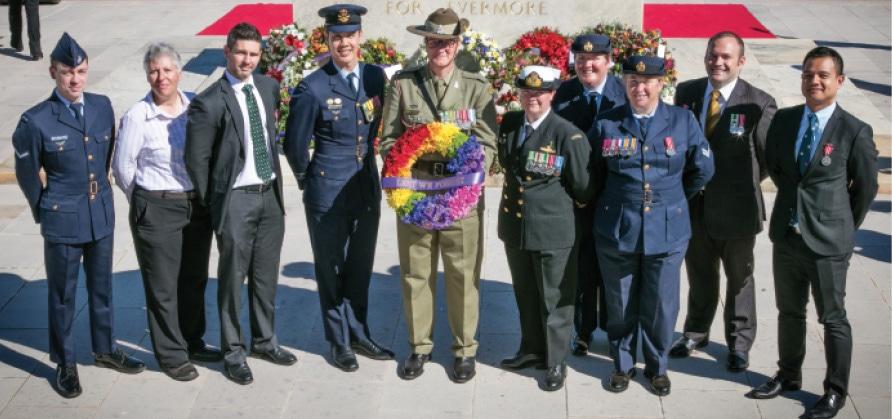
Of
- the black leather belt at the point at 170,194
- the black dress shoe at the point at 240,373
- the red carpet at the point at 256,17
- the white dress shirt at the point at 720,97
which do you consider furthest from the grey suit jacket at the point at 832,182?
the red carpet at the point at 256,17

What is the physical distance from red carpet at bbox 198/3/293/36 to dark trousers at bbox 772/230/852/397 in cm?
1121

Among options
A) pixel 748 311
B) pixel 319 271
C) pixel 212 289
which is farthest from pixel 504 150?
pixel 212 289

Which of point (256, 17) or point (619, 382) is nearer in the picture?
point (619, 382)

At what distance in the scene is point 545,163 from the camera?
21.1ft

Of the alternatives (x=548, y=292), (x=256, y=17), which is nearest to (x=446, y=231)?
(x=548, y=292)

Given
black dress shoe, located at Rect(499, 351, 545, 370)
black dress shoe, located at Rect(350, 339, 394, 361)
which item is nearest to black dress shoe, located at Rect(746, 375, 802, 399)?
black dress shoe, located at Rect(499, 351, 545, 370)

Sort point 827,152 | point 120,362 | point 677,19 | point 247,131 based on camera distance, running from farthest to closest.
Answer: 1. point 677,19
2. point 120,362
3. point 247,131
4. point 827,152

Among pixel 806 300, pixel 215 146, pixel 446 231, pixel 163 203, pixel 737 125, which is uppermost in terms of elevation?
pixel 737 125

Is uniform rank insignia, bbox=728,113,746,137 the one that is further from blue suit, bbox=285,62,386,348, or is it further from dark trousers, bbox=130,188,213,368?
dark trousers, bbox=130,188,213,368

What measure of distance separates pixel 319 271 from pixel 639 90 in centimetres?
Result: 225

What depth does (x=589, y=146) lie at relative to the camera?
253 inches

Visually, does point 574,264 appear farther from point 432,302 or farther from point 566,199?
point 432,302

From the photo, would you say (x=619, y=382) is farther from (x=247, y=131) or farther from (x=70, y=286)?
(x=70, y=286)

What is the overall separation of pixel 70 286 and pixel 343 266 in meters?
1.62
